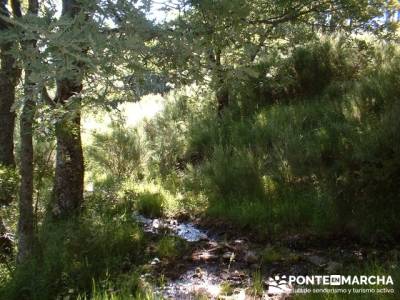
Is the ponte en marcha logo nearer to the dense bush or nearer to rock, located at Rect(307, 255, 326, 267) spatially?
rock, located at Rect(307, 255, 326, 267)

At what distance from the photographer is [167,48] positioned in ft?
11.1

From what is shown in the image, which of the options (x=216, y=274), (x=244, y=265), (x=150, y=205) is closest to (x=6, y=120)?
(x=150, y=205)

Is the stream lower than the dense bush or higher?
lower

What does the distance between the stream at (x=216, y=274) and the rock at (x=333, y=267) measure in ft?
1.49

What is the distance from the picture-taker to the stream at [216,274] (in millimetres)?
3861

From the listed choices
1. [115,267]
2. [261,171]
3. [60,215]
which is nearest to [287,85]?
[261,171]

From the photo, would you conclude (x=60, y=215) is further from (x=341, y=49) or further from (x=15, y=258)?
(x=341, y=49)

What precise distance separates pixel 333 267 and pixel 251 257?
0.99m

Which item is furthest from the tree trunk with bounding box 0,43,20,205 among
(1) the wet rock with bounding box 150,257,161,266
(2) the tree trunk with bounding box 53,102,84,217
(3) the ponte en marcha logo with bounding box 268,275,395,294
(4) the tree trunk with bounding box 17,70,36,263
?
(3) the ponte en marcha logo with bounding box 268,275,395,294

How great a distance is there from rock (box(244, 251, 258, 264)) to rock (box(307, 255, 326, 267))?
23.2 inches

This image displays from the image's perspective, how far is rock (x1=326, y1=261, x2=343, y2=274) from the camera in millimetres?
3956

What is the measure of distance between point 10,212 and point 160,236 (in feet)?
7.27

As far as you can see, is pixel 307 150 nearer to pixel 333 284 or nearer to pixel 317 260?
pixel 317 260

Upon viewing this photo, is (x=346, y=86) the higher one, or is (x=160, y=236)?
(x=346, y=86)
